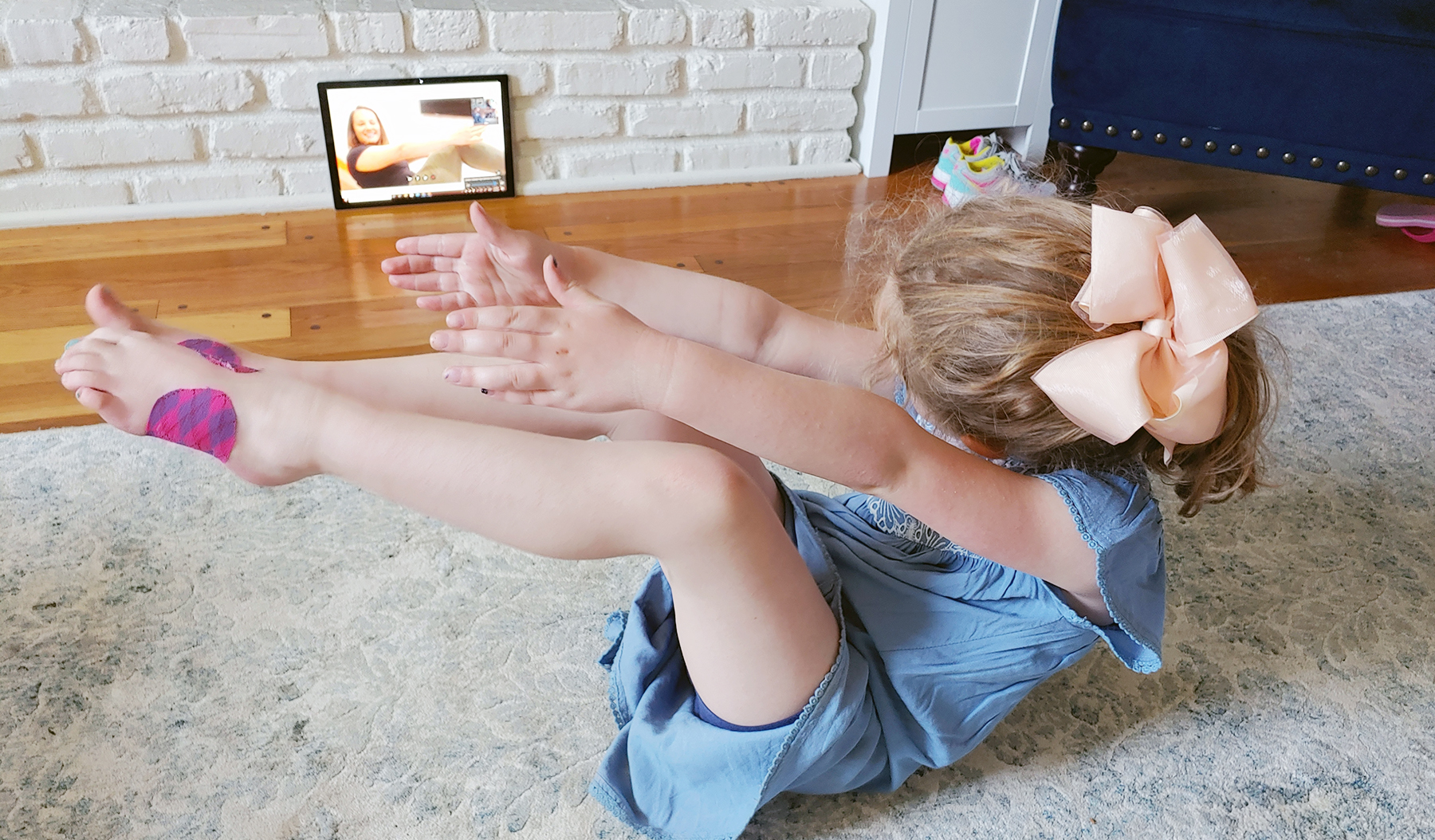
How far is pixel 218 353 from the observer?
0.85 metres

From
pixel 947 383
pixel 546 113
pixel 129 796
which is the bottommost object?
pixel 129 796

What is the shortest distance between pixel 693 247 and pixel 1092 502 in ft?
3.81

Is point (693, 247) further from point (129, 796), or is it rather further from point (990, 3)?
point (129, 796)

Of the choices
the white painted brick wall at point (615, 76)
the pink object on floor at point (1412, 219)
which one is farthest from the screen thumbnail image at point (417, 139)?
the pink object on floor at point (1412, 219)

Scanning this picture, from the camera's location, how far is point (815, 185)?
6.75 feet

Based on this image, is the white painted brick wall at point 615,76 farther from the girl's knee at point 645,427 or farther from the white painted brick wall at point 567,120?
the girl's knee at point 645,427

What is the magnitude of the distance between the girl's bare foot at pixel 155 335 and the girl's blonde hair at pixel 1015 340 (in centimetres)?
52

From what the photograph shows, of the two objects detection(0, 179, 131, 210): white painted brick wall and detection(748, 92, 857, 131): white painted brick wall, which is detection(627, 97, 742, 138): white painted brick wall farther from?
detection(0, 179, 131, 210): white painted brick wall

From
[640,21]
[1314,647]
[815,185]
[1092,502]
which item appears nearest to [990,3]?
[815,185]

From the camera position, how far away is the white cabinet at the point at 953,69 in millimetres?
1930

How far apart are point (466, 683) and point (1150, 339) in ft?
2.14

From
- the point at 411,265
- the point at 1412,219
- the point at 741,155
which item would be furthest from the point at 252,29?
the point at 1412,219

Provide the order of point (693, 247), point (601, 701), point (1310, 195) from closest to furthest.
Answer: point (601, 701), point (693, 247), point (1310, 195)

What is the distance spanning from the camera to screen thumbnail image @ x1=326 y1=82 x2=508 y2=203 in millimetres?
1791
